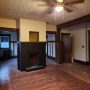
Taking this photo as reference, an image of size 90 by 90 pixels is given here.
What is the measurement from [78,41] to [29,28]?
3.48 meters

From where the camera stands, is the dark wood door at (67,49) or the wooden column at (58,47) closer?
the wooden column at (58,47)

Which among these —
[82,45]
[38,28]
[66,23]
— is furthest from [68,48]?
[38,28]

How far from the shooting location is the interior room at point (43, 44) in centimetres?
341

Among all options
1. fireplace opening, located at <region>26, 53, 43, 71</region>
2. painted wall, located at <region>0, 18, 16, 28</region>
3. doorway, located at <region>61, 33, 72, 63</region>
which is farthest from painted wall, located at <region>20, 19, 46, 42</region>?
doorway, located at <region>61, 33, 72, 63</region>

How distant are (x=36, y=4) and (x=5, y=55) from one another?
6182mm

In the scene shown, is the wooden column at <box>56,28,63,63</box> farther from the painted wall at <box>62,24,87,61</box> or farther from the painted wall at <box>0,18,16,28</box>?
the painted wall at <box>0,18,16,28</box>

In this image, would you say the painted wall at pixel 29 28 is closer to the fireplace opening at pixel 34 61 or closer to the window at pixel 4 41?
the fireplace opening at pixel 34 61

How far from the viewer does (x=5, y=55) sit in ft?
27.5

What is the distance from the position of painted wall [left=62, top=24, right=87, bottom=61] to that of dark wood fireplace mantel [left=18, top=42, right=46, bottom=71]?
262cm

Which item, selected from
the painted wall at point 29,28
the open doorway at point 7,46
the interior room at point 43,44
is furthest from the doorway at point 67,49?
the open doorway at point 7,46

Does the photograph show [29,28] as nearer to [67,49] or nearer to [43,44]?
[43,44]

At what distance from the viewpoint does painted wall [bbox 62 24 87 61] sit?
648cm

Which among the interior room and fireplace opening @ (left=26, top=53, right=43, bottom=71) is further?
fireplace opening @ (left=26, top=53, right=43, bottom=71)

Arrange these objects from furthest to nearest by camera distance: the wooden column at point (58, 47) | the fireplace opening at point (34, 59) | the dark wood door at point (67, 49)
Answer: the dark wood door at point (67, 49) → the wooden column at point (58, 47) → the fireplace opening at point (34, 59)
